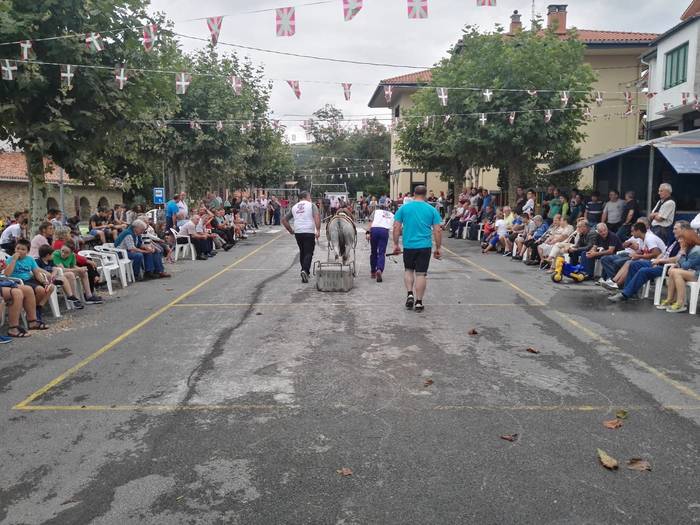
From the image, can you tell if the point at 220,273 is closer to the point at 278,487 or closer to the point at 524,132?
the point at 278,487

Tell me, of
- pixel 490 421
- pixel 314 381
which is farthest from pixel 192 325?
pixel 490 421

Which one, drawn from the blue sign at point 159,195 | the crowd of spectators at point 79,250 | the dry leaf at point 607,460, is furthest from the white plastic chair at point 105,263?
the blue sign at point 159,195

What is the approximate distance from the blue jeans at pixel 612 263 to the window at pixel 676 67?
16.2 meters

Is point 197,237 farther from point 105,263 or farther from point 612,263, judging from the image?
point 612,263

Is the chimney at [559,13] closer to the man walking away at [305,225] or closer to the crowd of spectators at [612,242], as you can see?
the crowd of spectators at [612,242]

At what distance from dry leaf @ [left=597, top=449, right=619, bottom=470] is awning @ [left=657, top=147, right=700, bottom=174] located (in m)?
12.3

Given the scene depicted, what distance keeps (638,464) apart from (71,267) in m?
9.08

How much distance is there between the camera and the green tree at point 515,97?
71.6 feet

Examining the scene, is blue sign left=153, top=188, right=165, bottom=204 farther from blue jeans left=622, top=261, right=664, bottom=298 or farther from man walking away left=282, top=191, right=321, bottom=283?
blue jeans left=622, top=261, right=664, bottom=298

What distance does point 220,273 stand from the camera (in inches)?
566

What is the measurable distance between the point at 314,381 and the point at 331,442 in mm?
1452

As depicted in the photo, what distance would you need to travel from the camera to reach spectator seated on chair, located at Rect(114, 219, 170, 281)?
13211 mm

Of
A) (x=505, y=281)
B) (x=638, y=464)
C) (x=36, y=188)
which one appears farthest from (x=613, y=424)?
(x=36, y=188)

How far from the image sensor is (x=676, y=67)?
25250 mm
